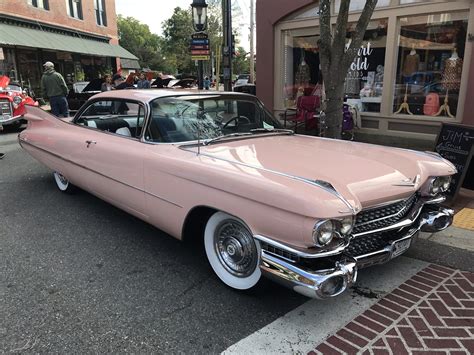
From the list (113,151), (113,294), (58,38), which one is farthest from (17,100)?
(58,38)

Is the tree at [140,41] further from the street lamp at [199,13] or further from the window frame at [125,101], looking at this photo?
the window frame at [125,101]

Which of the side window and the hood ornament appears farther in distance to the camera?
the side window

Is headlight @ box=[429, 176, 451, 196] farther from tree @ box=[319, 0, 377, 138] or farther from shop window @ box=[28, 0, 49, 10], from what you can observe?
shop window @ box=[28, 0, 49, 10]

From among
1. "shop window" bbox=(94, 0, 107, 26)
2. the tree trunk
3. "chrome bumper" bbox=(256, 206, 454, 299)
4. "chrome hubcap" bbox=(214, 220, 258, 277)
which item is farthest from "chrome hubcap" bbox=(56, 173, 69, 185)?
"shop window" bbox=(94, 0, 107, 26)

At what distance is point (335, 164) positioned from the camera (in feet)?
10.4

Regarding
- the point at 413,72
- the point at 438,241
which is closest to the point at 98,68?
the point at 413,72

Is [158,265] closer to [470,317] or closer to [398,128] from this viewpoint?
[470,317]

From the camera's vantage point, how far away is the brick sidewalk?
249 cm

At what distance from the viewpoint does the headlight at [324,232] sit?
2.41m

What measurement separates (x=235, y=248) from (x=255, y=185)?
60 centimetres

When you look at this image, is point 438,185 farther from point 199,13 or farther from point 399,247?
point 199,13

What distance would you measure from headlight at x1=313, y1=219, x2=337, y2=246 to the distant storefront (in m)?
17.8

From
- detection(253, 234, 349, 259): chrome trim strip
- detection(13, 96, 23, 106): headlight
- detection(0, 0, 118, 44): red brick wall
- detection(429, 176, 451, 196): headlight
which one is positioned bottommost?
detection(253, 234, 349, 259): chrome trim strip

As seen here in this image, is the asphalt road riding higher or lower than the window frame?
lower
